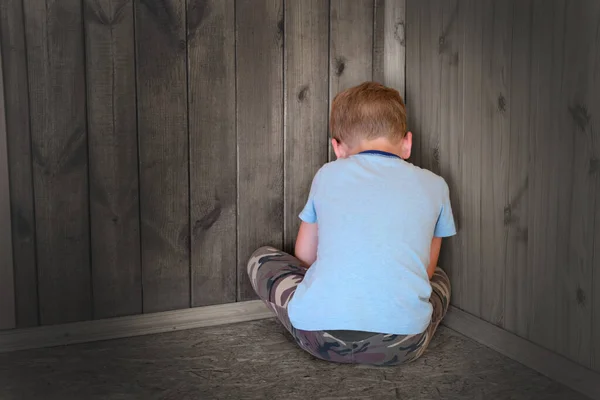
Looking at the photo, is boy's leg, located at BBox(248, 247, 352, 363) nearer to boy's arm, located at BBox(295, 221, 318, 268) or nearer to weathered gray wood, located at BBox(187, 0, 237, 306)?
boy's arm, located at BBox(295, 221, 318, 268)

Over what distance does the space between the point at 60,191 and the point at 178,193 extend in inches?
13.9

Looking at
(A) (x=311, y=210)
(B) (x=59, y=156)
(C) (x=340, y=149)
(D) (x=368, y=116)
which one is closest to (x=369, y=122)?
(D) (x=368, y=116)

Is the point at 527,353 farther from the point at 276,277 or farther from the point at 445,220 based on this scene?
the point at 276,277

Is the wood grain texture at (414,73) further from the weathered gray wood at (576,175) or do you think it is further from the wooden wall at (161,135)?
the weathered gray wood at (576,175)

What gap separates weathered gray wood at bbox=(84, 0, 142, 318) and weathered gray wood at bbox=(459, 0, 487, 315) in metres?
1.00

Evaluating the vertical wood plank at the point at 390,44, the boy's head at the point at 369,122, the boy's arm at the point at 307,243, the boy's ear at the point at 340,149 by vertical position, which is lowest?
the boy's arm at the point at 307,243

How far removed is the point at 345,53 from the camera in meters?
2.30

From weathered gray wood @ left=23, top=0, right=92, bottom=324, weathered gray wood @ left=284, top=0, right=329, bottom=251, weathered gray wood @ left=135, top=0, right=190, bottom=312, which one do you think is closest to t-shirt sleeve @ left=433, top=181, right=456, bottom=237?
weathered gray wood @ left=284, top=0, right=329, bottom=251

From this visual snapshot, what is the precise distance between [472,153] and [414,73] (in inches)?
16.6

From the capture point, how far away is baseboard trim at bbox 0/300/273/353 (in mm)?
1918

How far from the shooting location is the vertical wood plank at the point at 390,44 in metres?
2.30

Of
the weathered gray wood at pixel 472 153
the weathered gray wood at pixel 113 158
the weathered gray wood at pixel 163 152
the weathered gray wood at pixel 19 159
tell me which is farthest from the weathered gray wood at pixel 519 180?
the weathered gray wood at pixel 19 159

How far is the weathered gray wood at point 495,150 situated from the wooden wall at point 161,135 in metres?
0.47

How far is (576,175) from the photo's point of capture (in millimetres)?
1583
